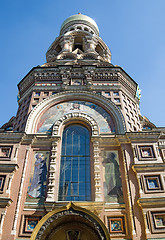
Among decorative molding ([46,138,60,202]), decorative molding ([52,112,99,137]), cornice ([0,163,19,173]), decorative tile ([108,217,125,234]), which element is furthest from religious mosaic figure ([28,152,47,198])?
decorative tile ([108,217,125,234])

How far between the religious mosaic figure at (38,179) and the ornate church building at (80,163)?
6 cm

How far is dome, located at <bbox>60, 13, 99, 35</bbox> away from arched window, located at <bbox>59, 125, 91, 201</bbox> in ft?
78.4

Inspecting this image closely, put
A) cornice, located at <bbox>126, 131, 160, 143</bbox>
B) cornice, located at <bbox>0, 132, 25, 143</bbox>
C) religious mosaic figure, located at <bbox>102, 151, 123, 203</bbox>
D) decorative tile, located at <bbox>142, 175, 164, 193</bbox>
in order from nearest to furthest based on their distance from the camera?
decorative tile, located at <bbox>142, 175, 164, 193</bbox>
religious mosaic figure, located at <bbox>102, 151, 123, 203</bbox>
cornice, located at <bbox>126, 131, 160, 143</bbox>
cornice, located at <bbox>0, 132, 25, 143</bbox>

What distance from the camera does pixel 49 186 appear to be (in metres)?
14.7

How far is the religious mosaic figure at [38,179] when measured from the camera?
1467 cm

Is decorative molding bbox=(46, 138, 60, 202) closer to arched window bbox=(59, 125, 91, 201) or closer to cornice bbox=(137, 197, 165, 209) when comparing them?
arched window bbox=(59, 125, 91, 201)

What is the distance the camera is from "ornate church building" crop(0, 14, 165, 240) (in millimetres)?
12922

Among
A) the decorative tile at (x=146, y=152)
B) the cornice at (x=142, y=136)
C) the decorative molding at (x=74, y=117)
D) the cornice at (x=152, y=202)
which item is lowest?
the cornice at (x=152, y=202)

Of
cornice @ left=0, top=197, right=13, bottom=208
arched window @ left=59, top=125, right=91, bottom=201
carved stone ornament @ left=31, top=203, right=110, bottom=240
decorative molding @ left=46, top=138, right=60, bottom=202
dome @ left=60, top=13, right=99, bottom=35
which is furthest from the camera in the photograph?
dome @ left=60, top=13, right=99, bottom=35

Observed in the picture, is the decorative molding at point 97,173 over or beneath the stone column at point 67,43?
beneath

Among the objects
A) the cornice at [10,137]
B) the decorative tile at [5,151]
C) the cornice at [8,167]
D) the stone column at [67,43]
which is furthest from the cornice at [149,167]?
the stone column at [67,43]

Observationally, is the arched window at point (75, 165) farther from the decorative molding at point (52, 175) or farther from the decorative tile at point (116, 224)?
the decorative tile at point (116, 224)

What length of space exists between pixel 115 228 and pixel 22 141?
8124 millimetres

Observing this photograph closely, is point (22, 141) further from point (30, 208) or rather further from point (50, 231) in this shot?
point (50, 231)
